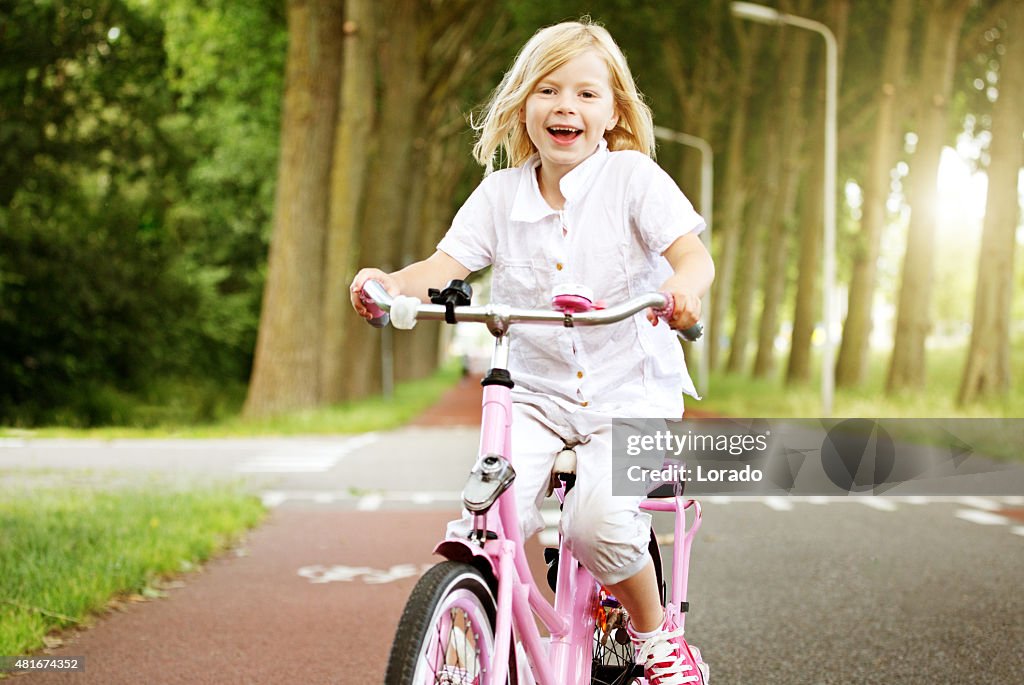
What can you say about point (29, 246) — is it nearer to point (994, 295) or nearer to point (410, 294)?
point (994, 295)

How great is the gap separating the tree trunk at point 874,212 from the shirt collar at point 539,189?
2080 cm

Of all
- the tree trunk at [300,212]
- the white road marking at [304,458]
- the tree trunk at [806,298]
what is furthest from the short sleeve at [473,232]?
the tree trunk at [806,298]

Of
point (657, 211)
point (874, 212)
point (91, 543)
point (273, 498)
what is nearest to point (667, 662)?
point (657, 211)

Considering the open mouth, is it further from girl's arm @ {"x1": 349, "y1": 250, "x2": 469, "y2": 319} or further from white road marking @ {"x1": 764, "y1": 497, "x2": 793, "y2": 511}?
white road marking @ {"x1": 764, "y1": 497, "x2": 793, "y2": 511}

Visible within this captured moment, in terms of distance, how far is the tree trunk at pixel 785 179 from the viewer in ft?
93.6

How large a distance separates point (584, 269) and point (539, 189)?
0.26 m

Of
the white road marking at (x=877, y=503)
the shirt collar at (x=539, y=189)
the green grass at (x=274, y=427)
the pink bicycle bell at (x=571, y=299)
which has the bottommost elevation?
the green grass at (x=274, y=427)

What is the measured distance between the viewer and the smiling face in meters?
3.23

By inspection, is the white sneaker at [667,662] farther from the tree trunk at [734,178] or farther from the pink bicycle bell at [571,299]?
the tree trunk at [734,178]

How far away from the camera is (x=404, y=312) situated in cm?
278

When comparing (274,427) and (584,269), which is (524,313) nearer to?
(584,269)

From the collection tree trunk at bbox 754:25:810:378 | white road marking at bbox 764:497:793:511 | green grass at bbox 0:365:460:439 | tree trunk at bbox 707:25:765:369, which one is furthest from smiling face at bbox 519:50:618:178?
tree trunk at bbox 707:25:765:369

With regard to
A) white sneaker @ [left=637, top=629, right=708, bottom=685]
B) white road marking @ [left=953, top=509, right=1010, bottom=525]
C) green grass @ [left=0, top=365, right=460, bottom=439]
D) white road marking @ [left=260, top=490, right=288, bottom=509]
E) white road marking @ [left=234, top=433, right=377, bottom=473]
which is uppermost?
white sneaker @ [left=637, top=629, right=708, bottom=685]

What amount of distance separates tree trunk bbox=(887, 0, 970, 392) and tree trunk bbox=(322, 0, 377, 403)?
8.74m
